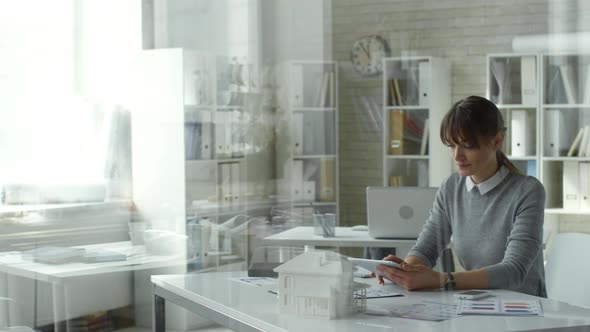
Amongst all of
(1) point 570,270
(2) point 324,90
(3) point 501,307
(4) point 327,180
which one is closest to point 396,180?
(4) point 327,180

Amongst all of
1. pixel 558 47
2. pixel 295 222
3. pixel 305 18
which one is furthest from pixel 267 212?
pixel 558 47

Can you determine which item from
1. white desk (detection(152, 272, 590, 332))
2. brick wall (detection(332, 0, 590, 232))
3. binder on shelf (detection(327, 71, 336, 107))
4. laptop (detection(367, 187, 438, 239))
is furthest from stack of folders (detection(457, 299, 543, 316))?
binder on shelf (detection(327, 71, 336, 107))

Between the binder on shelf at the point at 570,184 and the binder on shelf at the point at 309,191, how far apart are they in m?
1.25

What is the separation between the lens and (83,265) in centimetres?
405

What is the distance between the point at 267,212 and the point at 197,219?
407 mm

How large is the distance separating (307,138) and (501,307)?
2.37 metres

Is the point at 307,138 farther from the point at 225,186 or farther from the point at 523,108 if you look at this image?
the point at 523,108

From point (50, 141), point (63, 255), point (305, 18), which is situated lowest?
point (63, 255)

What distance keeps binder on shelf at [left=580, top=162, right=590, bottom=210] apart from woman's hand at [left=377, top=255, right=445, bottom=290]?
5.15 ft

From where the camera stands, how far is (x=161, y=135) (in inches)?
175

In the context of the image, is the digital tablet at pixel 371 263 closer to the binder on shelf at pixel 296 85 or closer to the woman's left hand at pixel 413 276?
the woman's left hand at pixel 413 276

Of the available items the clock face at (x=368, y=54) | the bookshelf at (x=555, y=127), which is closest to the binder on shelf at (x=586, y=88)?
the bookshelf at (x=555, y=127)

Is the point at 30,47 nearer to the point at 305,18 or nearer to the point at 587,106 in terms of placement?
the point at 305,18

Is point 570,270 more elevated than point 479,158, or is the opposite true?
point 479,158
